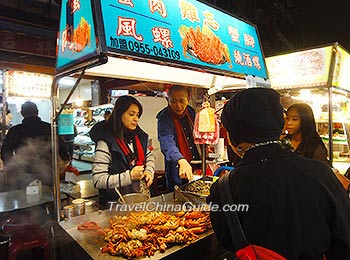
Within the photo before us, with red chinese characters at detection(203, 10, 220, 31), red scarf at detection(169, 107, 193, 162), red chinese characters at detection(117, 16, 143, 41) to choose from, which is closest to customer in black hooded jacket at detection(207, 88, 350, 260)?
red chinese characters at detection(117, 16, 143, 41)

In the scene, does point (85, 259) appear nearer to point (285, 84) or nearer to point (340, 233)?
point (340, 233)

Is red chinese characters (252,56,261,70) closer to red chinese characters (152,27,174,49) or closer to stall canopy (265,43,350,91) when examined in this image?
stall canopy (265,43,350,91)

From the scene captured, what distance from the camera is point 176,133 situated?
470cm

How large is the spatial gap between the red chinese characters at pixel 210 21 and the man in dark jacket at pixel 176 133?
4.92 ft

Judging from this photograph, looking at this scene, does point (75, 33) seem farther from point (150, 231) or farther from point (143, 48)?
point (150, 231)

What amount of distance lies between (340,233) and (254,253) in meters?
0.51

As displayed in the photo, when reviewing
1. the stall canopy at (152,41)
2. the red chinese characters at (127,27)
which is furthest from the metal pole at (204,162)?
the red chinese characters at (127,27)

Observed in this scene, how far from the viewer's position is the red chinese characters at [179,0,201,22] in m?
2.63

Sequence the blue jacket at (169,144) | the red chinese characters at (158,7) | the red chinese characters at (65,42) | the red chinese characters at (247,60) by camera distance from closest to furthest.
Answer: the red chinese characters at (65,42) → the red chinese characters at (158,7) → the red chinese characters at (247,60) → the blue jacket at (169,144)

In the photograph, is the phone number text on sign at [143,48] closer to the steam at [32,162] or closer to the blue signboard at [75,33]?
the blue signboard at [75,33]

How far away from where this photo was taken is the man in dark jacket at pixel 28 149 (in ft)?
17.4

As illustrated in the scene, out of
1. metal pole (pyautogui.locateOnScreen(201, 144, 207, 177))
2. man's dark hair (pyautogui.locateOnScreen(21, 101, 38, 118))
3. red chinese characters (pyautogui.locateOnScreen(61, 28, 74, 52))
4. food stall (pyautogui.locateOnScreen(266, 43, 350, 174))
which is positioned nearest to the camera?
red chinese characters (pyautogui.locateOnScreen(61, 28, 74, 52))

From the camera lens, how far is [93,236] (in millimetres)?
2393

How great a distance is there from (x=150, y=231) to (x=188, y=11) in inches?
85.8
